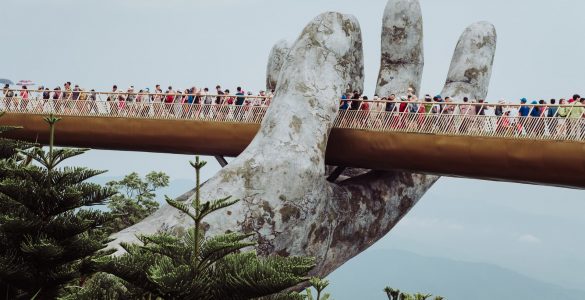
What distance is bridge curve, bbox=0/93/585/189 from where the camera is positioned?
17.9m

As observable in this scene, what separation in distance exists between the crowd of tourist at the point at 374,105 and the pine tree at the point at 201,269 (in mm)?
8787

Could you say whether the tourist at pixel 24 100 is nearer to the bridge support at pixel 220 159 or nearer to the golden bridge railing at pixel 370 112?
the golden bridge railing at pixel 370 112

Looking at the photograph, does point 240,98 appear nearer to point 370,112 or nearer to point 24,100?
point 370,112

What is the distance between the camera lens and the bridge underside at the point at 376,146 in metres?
17.9

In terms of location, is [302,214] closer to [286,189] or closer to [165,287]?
[286,189]

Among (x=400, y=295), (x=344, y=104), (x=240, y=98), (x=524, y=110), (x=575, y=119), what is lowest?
(x=400, y=295)

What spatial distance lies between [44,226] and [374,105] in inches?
410

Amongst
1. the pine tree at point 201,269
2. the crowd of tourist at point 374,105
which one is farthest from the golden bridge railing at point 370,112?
the pine tree at point 201,269

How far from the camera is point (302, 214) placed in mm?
18781

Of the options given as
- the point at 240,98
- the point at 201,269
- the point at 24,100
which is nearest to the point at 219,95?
the point at 240,98

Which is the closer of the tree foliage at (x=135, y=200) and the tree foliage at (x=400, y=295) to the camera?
the tree foliage at (x=400, y=295)

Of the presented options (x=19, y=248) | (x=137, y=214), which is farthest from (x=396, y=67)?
(x=19, y=248)

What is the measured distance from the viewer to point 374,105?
20828mm

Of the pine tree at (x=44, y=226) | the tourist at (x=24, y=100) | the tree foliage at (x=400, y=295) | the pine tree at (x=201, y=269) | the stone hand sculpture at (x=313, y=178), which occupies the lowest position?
the tree foliage at (x=400, y=295)
